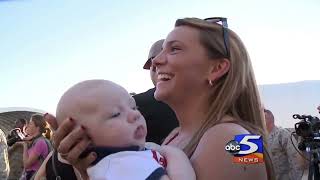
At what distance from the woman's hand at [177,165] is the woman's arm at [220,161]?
5 cm

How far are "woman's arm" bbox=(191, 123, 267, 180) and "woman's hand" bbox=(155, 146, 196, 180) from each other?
0.15ft

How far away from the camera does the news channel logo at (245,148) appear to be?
117 cm

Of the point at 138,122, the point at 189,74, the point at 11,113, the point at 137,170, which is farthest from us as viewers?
the point at 11,113

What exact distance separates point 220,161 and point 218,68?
39 cm

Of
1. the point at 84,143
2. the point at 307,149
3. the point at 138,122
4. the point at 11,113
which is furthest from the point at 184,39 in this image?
the point at 11,113

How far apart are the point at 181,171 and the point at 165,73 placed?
456 mm

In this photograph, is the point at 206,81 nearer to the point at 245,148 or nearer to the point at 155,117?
the point at 245,148

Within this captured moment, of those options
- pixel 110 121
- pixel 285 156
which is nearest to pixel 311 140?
pixel 285 156

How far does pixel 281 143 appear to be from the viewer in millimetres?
4668

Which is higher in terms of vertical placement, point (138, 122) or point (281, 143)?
point (138, 122)

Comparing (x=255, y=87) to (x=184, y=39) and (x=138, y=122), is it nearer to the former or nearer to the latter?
(x=184, y=39)

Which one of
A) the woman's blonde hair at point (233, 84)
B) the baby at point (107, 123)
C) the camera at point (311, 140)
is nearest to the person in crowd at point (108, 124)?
the baby at point (107, 123)

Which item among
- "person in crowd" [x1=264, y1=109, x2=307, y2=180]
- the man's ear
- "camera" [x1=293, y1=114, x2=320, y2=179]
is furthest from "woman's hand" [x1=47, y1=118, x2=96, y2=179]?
"person in crowd" [x1=264, y1=109, x2=307, y2=180]

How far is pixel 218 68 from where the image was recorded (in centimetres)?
146
